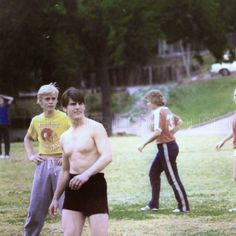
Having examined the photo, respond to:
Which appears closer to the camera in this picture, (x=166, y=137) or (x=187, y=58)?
(x=166, y=137)

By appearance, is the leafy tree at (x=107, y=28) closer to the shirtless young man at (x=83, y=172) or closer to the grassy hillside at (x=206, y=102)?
the grassy hillside at (x=206, y=102)

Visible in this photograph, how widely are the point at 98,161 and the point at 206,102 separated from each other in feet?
11.2

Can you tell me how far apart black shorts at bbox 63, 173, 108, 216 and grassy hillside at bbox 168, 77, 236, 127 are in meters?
2.84

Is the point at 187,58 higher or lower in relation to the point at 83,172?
higher

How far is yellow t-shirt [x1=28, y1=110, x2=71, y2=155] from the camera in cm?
413

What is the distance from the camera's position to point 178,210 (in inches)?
217

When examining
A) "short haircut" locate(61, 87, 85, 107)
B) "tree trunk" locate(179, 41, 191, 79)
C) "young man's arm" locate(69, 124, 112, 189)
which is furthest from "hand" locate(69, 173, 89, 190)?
"tree trunk" locate(179, 41, 191, 79)

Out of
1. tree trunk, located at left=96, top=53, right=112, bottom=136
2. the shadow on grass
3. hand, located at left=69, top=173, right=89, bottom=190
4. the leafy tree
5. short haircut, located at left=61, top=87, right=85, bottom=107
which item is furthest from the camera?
tree trunk, located at left=96, top=53, right=112, bottom=136

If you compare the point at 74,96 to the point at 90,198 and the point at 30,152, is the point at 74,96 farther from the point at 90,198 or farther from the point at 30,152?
the point at 30,152

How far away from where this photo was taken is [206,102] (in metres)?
6.52

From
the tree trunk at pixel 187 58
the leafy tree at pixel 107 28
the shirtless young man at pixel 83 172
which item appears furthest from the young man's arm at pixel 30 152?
the tree trunk at pixel 187 58

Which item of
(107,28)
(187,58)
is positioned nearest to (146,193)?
(107,28)

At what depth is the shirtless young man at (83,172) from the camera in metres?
3.25

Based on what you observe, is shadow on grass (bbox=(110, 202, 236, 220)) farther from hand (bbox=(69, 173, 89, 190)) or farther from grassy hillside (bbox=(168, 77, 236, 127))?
hand (bbox=(69, 173, 89, 190))
